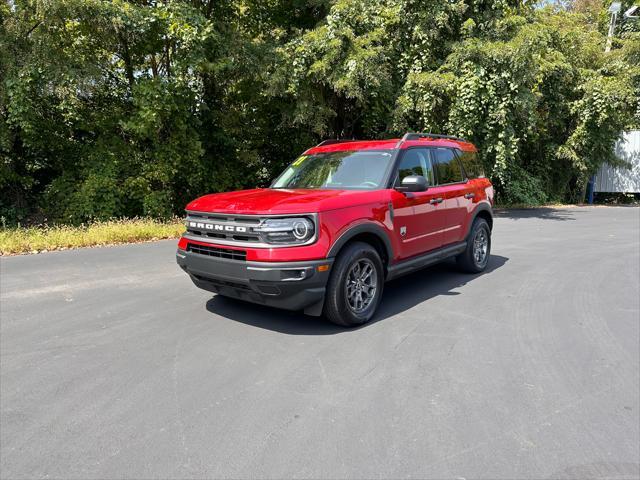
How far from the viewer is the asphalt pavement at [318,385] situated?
2557mm

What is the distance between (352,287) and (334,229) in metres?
0.65

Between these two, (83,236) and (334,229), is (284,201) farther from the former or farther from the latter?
(83,236)

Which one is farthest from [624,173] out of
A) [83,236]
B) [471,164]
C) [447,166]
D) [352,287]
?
[83,236]

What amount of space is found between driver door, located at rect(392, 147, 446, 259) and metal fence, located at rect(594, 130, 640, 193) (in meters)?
18.9

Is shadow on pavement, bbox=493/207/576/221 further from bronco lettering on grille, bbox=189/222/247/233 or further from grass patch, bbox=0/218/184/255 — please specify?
bronco lettering on grille, bbox=189/222/247/233

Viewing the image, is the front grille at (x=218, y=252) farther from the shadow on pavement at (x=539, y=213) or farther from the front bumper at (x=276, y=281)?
the shadow on pavement at (x=539, y=213)

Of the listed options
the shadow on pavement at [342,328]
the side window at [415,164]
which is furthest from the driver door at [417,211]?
the shadow on pavement at [342,328]

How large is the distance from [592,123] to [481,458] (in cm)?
1821

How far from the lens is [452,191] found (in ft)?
20.3

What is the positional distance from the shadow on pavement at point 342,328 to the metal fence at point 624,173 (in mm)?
17769

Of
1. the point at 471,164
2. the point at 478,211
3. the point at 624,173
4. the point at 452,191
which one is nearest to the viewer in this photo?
the point at 452,191

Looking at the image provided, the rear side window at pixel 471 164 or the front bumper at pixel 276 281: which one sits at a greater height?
the rear side window at pixel 471 164

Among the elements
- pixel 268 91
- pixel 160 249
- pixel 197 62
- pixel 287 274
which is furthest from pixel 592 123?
pixel 287 274

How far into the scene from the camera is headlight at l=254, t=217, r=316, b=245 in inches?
163
